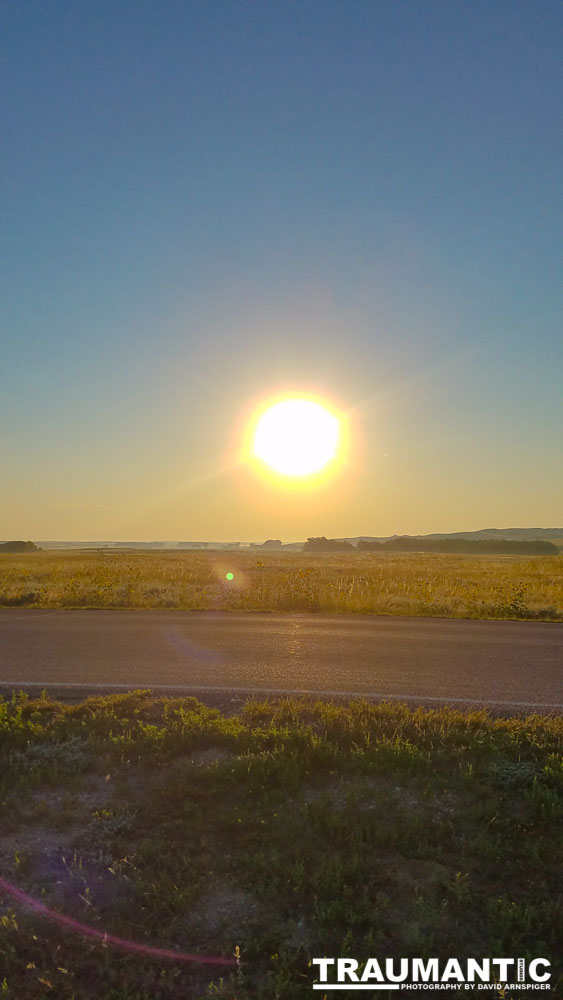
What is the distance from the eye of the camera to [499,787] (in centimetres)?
575

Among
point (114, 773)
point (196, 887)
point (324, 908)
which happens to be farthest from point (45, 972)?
point (114, 773)

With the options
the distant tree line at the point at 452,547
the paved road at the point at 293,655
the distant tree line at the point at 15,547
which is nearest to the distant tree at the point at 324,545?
the distant tree line at the point at 452,547

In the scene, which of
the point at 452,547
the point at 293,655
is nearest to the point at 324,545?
the point at 452,547

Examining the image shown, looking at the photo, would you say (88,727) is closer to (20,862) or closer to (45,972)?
(20,862)

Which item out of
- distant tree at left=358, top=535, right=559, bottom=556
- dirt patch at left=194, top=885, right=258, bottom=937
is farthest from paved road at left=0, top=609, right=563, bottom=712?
distant tree at left=358, top=535, right=559, bottom=556

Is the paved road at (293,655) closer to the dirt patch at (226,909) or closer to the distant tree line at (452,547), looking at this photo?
the dirt patch at (226,909)

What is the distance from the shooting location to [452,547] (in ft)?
389

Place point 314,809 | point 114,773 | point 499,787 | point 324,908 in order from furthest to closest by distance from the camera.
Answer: point 114,773, point 499,787, point 314,809, point 324,908

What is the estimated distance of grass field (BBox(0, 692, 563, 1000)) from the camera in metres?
4.05

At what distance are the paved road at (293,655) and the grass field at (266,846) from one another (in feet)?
5.91

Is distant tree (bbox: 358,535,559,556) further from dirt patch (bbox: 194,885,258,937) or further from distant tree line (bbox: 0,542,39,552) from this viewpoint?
dirt patch (bbox: 194,885,258,937)

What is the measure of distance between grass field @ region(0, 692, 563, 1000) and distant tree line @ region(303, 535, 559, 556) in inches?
4074

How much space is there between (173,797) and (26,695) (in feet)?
10.8

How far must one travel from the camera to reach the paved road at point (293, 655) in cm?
905
